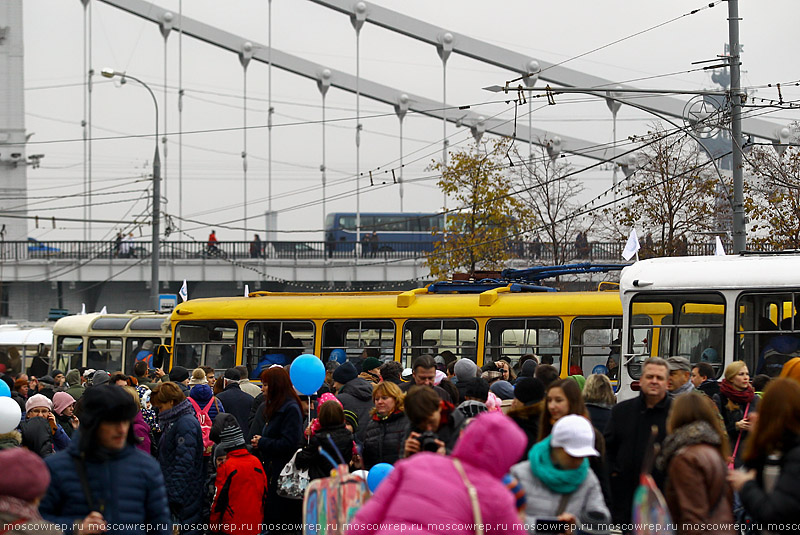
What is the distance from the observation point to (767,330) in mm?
14688

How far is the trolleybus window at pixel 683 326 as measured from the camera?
15.0 m

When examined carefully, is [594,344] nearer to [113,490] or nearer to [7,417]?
[7,417]

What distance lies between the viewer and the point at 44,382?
15164 mm

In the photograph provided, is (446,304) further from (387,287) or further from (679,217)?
(387,287)

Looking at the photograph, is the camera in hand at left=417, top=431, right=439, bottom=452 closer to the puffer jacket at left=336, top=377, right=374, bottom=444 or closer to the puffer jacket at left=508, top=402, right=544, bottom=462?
the puffer jacket at left=508, top=402, right=544, bottom=462

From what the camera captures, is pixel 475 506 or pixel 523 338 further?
pixel 523 338

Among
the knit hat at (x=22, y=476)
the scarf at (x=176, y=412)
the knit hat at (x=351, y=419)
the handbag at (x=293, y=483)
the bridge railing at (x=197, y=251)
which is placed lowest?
the handbag at (x=293, y=483)

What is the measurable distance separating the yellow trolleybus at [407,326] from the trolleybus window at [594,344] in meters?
0.02

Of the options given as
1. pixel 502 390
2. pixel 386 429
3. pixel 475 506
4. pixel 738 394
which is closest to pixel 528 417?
pixel 386 429

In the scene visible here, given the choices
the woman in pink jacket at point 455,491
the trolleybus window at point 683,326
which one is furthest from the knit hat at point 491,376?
the woman in pink jacket at point 455,491

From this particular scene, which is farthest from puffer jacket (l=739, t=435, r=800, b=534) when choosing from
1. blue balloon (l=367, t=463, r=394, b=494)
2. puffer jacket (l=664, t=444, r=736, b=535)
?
blue balloon (l=367, t=463, r=394, b=494)

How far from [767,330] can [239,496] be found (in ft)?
26.9

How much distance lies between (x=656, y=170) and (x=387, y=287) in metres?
20.7

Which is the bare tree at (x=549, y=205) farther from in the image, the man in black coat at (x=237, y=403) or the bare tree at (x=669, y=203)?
the man in black coat at (x=237, y=403)
